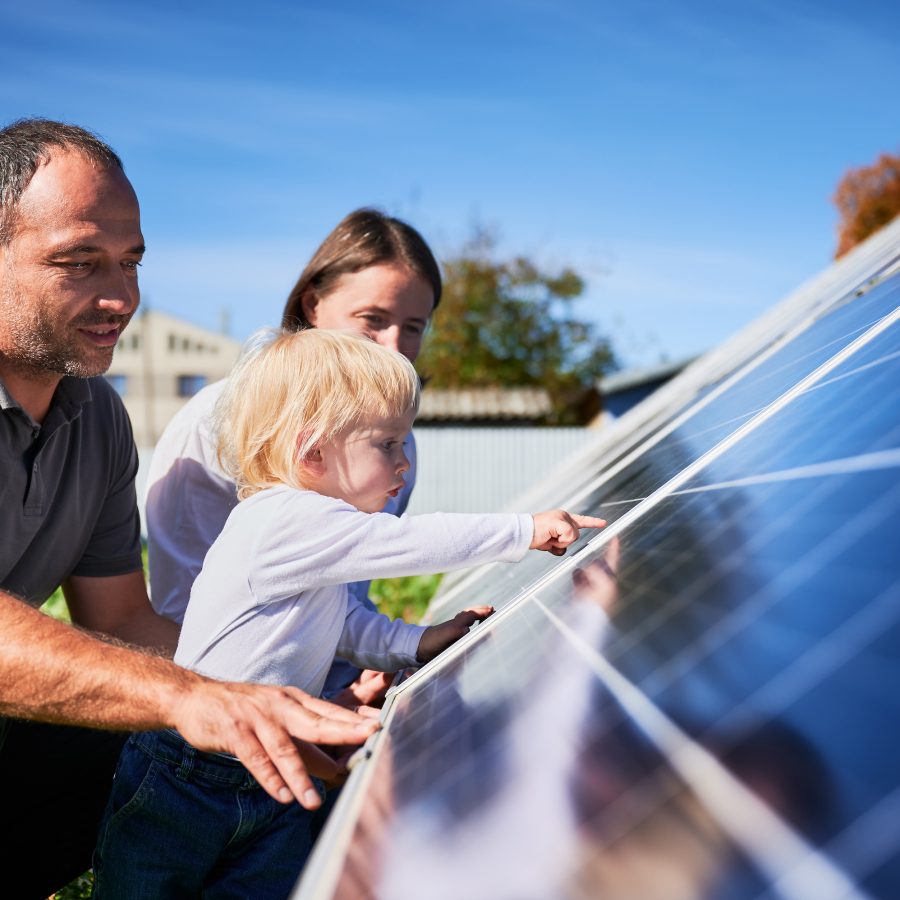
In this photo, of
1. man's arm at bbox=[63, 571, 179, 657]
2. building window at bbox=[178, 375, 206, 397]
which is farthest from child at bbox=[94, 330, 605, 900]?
building window at bbox=[178, 375, 206, 397]

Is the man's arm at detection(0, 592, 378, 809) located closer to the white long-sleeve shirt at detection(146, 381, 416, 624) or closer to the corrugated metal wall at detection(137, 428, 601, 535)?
the white long-sleeve shirt at detection(146, 381, 416, 624)

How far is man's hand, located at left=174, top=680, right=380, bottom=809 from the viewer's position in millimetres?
1793

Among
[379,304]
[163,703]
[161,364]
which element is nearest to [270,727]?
[163,703]

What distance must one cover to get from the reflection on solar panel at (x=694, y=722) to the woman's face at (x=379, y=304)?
7.89ft

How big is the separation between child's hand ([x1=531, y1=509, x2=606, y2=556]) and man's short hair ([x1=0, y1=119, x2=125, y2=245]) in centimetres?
200

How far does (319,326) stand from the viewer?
4348mm

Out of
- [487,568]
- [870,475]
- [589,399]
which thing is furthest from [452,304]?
[870,475]

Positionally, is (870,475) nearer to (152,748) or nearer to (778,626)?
(778,626)

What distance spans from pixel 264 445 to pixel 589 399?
125 ft

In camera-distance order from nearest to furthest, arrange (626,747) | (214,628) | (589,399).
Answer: (626,747) → (214,628) → (589,399)

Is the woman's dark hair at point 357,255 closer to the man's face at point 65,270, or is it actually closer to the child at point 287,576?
the man's face at point 65,270

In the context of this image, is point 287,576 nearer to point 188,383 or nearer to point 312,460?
point 312,460

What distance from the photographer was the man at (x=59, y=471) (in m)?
3.22

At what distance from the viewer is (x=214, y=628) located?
Answer: 99.2 inches
